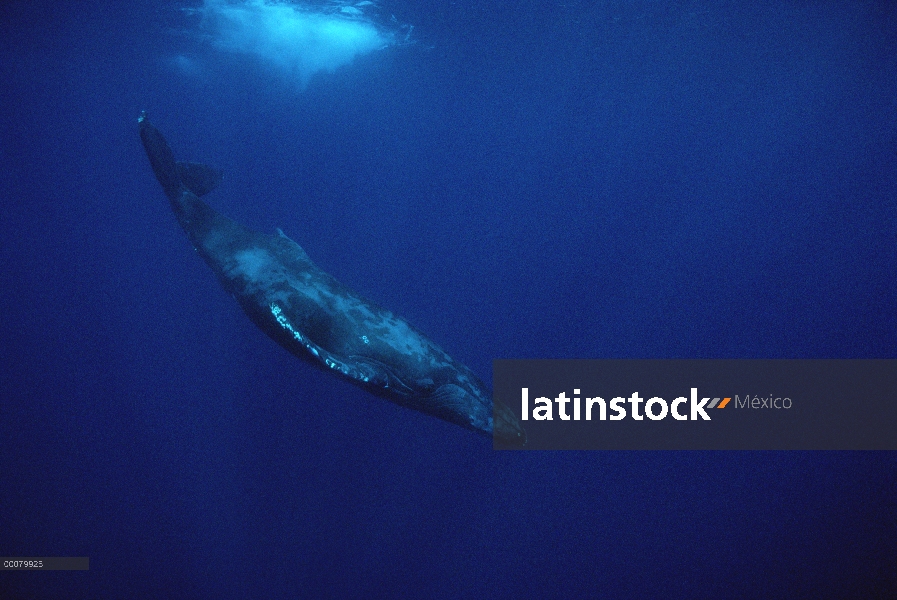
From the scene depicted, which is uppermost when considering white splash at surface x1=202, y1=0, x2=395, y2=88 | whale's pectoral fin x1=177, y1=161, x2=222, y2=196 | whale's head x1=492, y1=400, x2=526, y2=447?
white splash at surface x1=202, y1=0, x2=395, y2=88

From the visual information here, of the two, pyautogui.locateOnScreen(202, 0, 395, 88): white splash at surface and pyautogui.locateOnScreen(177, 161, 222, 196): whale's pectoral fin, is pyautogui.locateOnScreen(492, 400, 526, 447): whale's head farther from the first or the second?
pyautogui.locateOnScreen(202, 0, 395, 88): white splash at surface

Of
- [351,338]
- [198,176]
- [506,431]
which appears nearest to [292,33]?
[198,176]

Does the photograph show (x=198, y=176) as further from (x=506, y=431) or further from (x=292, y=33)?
(x=292, y=33)

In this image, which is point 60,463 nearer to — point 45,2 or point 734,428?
point 45,2

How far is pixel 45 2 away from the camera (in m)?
14.9

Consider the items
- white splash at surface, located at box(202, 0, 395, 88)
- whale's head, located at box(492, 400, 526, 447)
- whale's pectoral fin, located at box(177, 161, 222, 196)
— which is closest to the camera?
whale's head, located at box(492, 400, 526, 447)

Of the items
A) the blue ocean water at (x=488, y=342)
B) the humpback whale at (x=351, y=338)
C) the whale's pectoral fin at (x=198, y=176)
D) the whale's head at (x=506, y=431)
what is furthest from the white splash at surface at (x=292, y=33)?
the whale's head at (x=506, y=431)

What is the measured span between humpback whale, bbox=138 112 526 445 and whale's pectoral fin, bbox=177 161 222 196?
2.35m

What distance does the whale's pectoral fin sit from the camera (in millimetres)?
8383

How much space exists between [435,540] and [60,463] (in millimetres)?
11956

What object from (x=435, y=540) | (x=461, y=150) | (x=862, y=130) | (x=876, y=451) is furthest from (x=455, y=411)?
(x=461, y=150)

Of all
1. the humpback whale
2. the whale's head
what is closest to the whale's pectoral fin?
the humpback whale

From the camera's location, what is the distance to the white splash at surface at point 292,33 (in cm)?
1746

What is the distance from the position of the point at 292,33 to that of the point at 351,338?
2058cm
